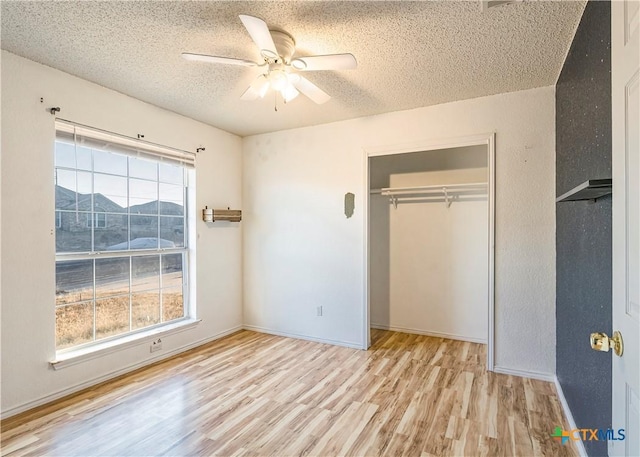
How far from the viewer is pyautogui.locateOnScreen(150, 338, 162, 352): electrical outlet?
3.28m

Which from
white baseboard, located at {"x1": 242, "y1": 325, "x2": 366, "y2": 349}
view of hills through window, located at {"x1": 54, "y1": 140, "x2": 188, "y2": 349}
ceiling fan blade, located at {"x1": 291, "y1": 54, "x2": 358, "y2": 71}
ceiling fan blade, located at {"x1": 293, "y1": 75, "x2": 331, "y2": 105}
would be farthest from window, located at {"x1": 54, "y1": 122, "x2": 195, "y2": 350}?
ceiling fan blade, located at {"x1": 291, "y1": 54, "x2": 358, "y2": 71}

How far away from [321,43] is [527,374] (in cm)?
323

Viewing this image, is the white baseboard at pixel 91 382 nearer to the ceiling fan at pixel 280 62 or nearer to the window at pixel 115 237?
the window at pixel 115 237

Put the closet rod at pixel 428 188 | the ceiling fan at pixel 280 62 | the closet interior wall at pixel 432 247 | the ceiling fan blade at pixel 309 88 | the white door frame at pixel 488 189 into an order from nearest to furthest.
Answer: the ceiling fan at pixel 280 62, the ceiling fan blade at pixel 309 88, the white door frame at pixel 488 189, the closet rod at pixel 428 188, the closet interior wall at pixel 432 247

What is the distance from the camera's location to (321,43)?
221 cm

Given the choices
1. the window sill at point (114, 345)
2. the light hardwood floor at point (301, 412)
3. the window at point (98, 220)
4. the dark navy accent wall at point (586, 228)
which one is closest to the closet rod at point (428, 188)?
the dark navy accent wall at point (586, 228)

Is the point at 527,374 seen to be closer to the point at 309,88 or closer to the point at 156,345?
the point at 309,88

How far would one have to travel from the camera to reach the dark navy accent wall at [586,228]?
1449 mm

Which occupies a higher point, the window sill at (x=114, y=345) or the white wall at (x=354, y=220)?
the white wall at (x=354, y=220)

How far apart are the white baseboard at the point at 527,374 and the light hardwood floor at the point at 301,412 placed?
64mm

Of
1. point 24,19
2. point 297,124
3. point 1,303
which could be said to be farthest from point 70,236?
point 297,124

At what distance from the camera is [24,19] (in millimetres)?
1950

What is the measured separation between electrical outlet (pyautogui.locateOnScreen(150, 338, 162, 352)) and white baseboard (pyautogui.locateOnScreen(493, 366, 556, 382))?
10.7 feet
